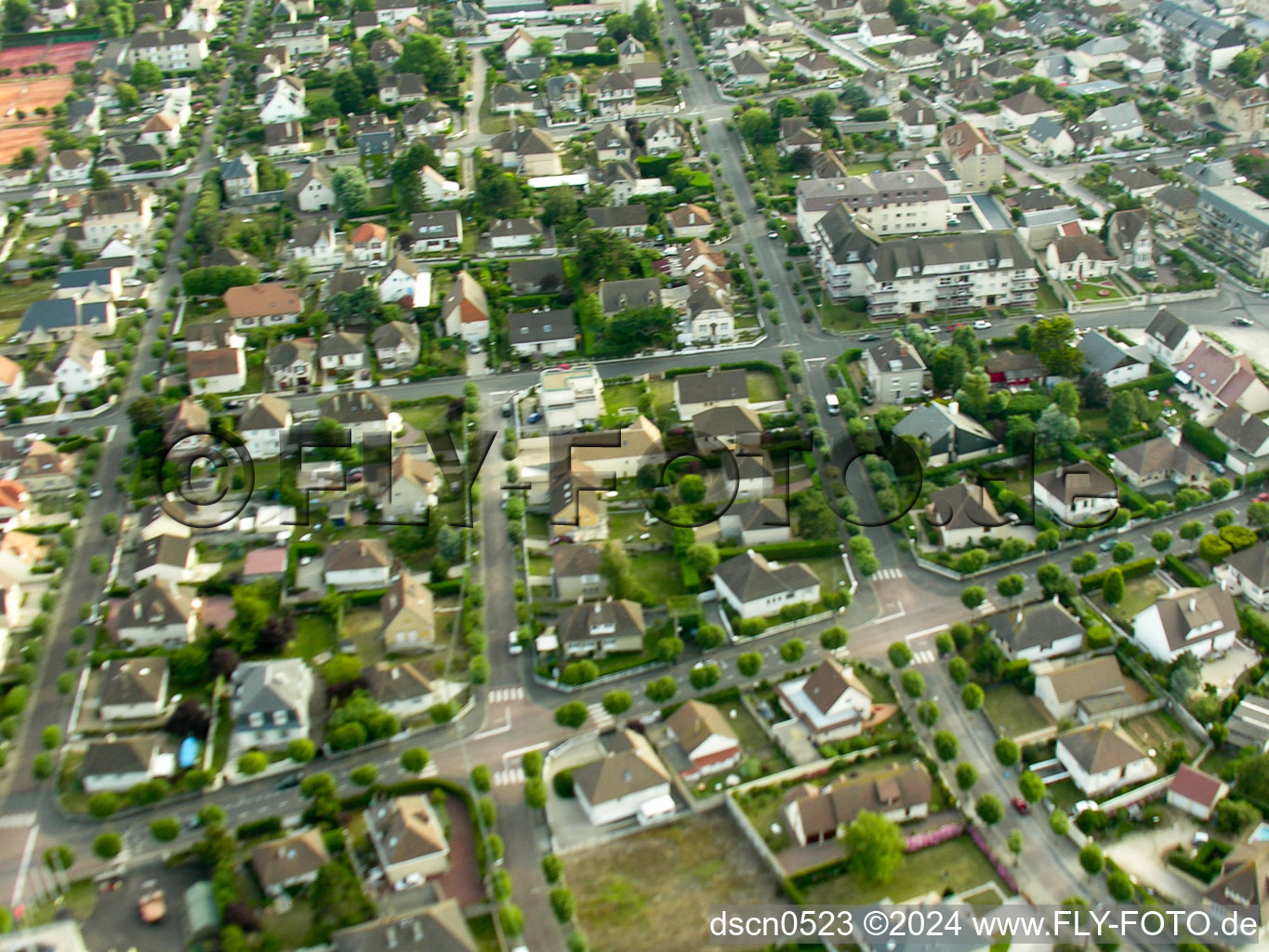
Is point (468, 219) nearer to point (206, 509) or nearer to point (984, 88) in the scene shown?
point (206, 509)

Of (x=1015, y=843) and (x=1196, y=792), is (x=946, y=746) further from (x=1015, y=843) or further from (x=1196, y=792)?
(x=1196, y=792)

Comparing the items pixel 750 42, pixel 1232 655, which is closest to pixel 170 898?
pixel 1232 655

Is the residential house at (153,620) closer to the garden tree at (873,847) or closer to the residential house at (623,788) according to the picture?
the residential house at (623,788)

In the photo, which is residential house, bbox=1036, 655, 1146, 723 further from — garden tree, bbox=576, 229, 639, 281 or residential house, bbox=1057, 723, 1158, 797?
garden tree, bbox=576, 229, 639, 281

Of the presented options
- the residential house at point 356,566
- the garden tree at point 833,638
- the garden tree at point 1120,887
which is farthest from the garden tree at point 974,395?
the residential house at point 356,566

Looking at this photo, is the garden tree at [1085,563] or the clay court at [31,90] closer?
the garden tree at [1085,563]

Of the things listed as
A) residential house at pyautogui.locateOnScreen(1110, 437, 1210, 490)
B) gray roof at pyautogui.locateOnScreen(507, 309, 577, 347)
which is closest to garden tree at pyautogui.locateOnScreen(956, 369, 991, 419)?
residential house at pyautogui.locateOnScreen(1110, 437, 1210, 490)
